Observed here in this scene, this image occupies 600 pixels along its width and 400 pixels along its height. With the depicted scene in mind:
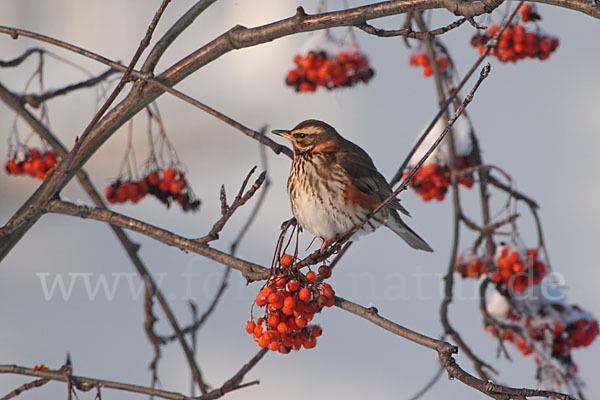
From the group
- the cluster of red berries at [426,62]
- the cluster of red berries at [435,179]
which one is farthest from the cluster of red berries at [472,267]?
the cluster of red berries at [426,62]

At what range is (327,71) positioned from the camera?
3068mm

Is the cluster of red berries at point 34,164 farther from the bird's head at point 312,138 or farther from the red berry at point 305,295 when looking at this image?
the red berry at point 305,295

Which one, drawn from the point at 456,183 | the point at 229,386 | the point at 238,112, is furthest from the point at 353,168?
the point at 238,112

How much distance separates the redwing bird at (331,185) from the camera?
2.05 meters

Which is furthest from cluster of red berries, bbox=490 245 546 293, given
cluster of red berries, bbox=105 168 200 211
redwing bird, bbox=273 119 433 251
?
cluster of red berries, bbox=105 168 200 211

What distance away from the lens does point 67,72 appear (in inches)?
266

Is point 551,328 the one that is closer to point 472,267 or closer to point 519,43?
point 472,267

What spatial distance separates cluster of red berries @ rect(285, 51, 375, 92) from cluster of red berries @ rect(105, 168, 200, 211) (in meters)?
0.78

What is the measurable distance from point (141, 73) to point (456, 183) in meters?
1.35

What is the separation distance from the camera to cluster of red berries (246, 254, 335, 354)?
1.41 meters

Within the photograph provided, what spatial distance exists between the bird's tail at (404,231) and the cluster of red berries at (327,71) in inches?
36.4

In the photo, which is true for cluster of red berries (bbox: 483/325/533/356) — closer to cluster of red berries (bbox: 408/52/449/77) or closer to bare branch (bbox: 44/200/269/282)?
cluster of red berries (bbox: 408/52/449/77)

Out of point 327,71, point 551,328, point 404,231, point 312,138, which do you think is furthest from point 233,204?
point 327,71

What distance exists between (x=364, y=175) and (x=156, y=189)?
834 millimetres
